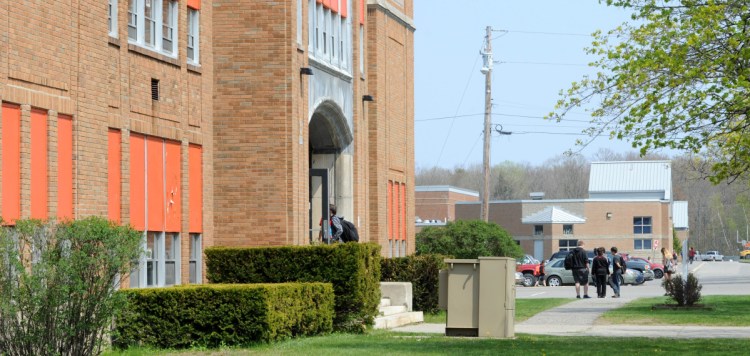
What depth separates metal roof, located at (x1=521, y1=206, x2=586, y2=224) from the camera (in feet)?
303

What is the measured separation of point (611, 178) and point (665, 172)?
17.6 feet

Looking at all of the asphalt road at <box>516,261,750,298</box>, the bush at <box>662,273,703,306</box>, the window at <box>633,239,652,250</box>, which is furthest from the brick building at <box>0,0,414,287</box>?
the window at <box>633,239,652,250</box>

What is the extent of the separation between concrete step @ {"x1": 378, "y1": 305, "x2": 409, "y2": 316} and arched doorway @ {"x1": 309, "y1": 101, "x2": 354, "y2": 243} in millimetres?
4760

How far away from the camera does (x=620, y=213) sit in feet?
316

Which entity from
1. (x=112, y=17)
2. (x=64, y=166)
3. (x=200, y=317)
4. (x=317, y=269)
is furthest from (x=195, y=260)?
(x=200, y=317)

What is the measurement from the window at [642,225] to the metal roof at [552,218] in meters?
5.46

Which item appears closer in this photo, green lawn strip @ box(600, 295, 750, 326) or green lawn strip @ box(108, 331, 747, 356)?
green lawn strip @ box(108, 331, 747, 356)

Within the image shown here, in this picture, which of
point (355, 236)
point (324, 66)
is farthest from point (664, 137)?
point (324, 66)

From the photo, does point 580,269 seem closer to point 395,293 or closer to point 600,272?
point 600,272

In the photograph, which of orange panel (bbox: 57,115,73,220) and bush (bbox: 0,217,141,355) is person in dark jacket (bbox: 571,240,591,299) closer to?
orange panel (bbox: 57,115,73,220)

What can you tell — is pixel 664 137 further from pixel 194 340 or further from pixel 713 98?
pixel 194 340

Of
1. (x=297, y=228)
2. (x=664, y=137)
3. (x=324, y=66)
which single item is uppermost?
(x=324, y=66)

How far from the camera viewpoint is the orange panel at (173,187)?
2278 centimetres

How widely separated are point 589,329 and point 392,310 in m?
4.27
